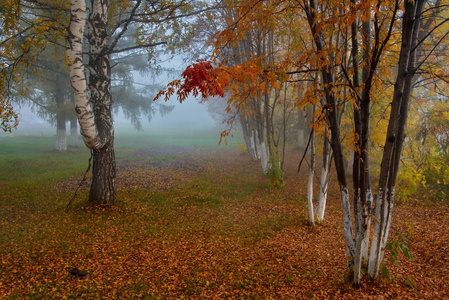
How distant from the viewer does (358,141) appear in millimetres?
3461

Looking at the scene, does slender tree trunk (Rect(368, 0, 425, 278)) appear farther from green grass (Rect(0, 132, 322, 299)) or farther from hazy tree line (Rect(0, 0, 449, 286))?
green grass (Rect(0, 132, 322, 299))

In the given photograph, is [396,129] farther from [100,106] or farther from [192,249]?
[100,106]

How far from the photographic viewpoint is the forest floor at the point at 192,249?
369 centimetres

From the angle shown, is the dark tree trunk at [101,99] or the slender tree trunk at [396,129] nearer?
the slender tree trunk at [396,129]

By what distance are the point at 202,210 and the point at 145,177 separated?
175 inches

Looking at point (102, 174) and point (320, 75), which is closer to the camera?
point (102, 174)

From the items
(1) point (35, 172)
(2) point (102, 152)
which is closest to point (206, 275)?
(2) point (102, 152)

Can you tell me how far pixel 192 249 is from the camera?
508 centimetres

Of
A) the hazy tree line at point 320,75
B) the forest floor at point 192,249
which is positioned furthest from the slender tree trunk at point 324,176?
the forest floor at point 192,249

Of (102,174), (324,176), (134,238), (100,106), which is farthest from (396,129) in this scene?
(102,174)

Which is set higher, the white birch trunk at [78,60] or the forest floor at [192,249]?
the white birch trunk at [78,60]

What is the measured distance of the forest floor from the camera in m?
3.69

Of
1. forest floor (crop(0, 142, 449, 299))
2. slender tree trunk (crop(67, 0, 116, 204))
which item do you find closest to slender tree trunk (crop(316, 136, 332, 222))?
forest floor (crop(0, 142, 449, 299))

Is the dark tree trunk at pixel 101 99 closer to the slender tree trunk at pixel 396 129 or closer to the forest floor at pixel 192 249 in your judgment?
the forest floor at pixel 192 249
